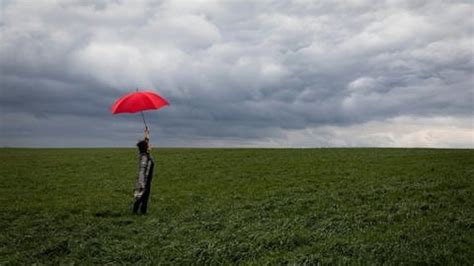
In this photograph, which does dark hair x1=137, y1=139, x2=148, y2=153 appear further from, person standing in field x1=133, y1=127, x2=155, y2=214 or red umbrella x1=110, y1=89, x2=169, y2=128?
red umbrella x1=110, y1=89, x2=169, y2=128

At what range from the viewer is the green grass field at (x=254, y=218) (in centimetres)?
1446

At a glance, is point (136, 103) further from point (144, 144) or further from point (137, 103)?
point (144, 144)

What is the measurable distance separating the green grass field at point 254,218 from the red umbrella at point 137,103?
440 cm

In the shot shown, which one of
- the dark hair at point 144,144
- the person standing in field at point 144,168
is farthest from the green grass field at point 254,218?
the dark hair at point 144,144

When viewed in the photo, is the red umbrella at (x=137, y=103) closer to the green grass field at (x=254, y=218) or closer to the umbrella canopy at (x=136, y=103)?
the umbrella canopy at (x=136, y=103)

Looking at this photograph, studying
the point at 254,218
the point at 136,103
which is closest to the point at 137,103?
the point at 136,103

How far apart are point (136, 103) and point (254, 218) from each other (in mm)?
6234

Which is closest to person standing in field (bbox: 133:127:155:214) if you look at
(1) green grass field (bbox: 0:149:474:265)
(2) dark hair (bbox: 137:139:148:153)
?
(2) dark hair (bbox: 137:139:148:153)

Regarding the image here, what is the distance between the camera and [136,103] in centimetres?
1888

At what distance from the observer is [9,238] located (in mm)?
18328

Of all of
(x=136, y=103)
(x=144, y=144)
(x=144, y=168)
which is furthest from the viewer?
(x=144, y=168)

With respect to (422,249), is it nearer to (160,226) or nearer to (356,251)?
(356,251)

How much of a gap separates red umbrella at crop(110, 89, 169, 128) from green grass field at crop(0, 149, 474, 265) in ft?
14.4

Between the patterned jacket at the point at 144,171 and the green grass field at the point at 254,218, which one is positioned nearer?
the green grass field at the point at 254,218
